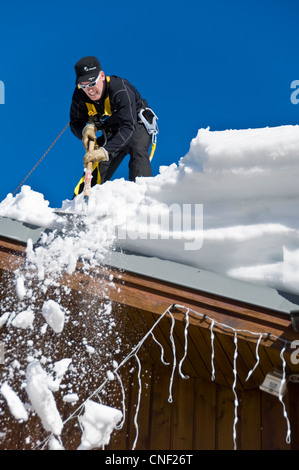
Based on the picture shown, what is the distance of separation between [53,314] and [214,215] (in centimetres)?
102

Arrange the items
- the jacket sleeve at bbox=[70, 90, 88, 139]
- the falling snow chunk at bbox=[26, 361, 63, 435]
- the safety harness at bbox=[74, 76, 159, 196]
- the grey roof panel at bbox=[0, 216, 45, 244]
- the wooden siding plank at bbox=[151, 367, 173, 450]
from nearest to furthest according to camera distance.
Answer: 1. the falling snow chunk at bbox=[26, 361, 63, 435]
2. the grey roof panel at bbox=[0, 216, 45, 244]
3. the wooden siding plank at bbox=[151, 367, 173, 450]
4. the safety harness at bbox=[74, 76, 159, 196]
5. the jacket sleeve at bbox=[70, 90, 88, 139]

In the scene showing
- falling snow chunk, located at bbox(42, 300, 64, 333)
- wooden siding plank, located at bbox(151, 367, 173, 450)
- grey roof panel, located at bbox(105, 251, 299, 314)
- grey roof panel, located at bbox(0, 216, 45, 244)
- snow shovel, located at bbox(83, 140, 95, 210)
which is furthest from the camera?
snow shovel, located at bbox(83, 140, 95, 210)

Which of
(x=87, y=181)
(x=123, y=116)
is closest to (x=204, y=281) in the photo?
(x=87, y=181)

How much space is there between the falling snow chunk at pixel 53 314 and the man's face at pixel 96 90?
2.12 m

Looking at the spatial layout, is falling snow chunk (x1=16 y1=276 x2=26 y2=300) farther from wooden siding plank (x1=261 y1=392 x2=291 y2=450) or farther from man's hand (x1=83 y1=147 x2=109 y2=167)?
wooden siding plank (x1=261 y1=392 x2=291 y2=450)

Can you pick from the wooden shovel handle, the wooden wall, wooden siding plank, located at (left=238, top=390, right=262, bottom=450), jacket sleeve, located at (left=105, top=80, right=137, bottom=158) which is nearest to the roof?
the wooden shovel handle

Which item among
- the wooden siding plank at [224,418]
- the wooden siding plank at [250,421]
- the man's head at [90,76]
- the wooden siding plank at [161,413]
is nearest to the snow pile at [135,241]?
the wooden siding plank at [161,413]

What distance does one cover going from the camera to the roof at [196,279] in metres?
2.56

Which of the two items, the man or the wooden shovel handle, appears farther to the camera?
the man

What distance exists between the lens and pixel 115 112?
14.5ft

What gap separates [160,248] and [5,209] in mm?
1094

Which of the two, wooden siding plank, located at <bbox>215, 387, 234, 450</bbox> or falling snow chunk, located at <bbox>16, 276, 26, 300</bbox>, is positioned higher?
falling snow chunk, located at <bbox>16, 276, 26, 300</bbox>

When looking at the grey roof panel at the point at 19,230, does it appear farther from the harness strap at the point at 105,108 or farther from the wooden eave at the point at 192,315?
the harness strap at the point at 105,108

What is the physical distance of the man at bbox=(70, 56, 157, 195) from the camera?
14.0ft
